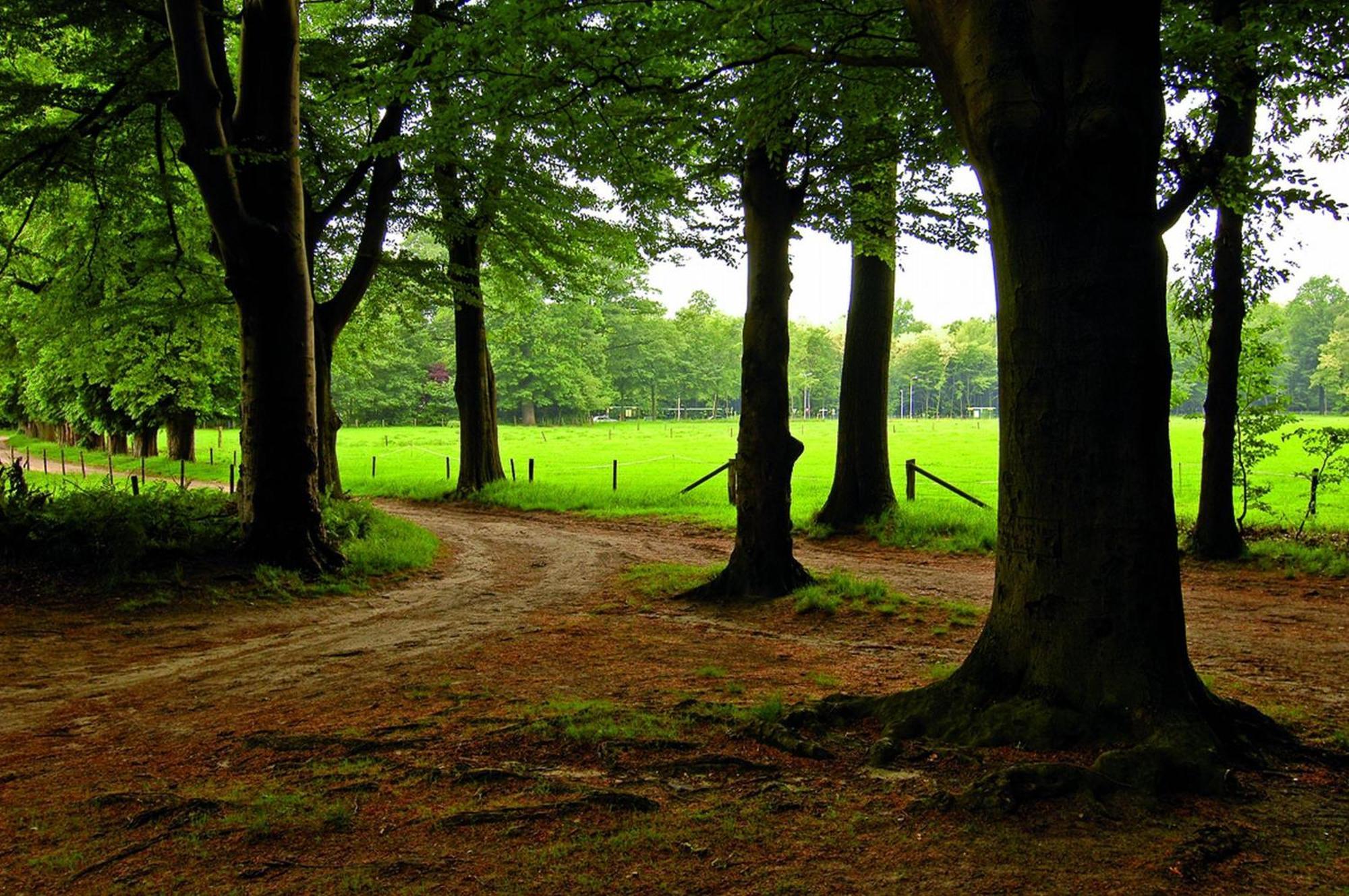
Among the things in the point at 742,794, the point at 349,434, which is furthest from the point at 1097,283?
the point at 349,434

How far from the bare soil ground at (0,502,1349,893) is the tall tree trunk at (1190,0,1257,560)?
11.8 ft

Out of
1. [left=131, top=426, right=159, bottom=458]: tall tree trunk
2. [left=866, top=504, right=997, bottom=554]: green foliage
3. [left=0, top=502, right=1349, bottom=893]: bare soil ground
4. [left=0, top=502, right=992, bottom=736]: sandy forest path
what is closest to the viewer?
[left=0, top=502, right=1349, bottom=893]: bare soil ground

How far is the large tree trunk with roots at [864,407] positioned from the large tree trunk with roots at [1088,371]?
10866 mm

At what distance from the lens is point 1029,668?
4156 mm

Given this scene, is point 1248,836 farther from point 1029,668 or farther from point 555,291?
point 555,291

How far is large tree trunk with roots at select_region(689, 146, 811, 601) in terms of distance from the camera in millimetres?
9406

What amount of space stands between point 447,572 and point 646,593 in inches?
129

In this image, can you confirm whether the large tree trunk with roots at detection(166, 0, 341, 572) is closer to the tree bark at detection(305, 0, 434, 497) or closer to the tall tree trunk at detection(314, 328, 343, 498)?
the tree bark at detection(305, 0, 434, 497)

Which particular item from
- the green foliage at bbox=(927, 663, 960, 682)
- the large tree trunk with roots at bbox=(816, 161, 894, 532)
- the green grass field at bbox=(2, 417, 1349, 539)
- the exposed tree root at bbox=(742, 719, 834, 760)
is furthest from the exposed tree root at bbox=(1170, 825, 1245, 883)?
the large tree trunk with roots at bbox=(816, 161, 894, 532)

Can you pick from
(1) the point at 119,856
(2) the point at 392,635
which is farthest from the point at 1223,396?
(1) the point at 119,856

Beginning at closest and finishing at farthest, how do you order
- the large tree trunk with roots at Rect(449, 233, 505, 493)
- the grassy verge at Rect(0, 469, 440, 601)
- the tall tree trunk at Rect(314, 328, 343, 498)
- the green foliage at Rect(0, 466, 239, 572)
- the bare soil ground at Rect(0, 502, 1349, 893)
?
the bare soil ground at Rect(0, 502, 1349, 893) < the grassy verge at Rect(0, 469, 440, 601) < the green foliage at Rect(0, 466, 239, 572) < the tall tree trunk at Rect(314, 328, 343, 498) < the large tree trunk with roots at Rect(449, 233, 505, 493)

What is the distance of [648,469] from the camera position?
99.7 ft

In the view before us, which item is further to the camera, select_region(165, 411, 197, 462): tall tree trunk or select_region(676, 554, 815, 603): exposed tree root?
select_region(165, 411, 197, 462): tall tree trunk

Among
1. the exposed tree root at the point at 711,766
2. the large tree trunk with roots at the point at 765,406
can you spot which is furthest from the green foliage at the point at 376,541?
the exposed tree root at the point at 711,766
